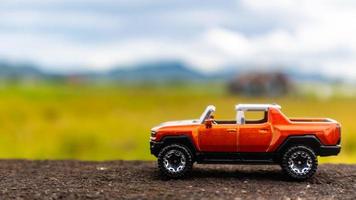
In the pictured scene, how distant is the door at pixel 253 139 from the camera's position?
1647 cm

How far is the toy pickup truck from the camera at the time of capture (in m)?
16.5

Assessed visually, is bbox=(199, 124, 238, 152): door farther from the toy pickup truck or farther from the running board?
the running board

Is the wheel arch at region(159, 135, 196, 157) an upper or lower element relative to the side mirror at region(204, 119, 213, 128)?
lower

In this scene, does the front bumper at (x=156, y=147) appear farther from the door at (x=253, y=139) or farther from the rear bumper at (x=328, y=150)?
the rear bumper at (x=328, y=150)

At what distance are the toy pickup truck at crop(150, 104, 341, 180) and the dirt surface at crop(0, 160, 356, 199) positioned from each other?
1.57 feet

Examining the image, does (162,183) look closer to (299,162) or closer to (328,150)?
(299,162)

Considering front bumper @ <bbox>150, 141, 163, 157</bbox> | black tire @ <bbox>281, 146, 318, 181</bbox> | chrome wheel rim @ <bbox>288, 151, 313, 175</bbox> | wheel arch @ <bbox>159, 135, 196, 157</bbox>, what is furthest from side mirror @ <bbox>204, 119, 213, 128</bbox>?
chrome wheel rim @ <bbox>288, 151, 313, 175</bbox>

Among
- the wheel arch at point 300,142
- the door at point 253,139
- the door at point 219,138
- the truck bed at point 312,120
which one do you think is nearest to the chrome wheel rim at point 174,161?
the door at point 219,138

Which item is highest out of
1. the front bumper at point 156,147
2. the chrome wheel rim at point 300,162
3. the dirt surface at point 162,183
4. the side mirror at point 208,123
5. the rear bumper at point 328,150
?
the side mirror at point 208,123

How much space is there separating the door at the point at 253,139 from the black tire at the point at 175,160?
4.32 ft

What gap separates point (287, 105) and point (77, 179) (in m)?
30.5

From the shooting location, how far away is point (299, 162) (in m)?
16.6

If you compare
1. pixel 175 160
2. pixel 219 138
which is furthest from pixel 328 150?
pixel 175 160

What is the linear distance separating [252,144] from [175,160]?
197 centimetres
